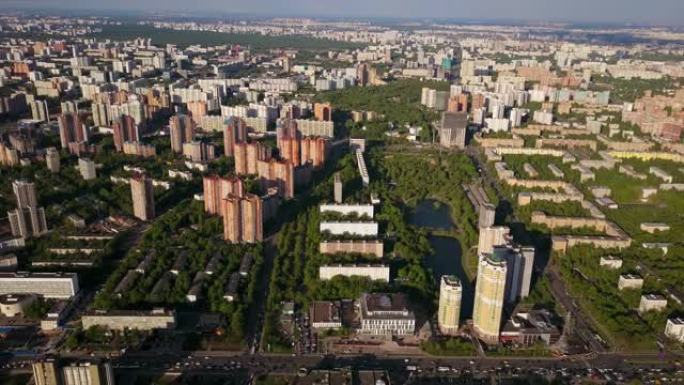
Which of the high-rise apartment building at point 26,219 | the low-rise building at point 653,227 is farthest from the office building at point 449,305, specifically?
the high-rise apartment building at point 26,219

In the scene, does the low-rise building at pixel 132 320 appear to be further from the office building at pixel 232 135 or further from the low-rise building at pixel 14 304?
the office building at pixel 232 135

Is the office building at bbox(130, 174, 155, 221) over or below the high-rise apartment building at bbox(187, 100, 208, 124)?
below

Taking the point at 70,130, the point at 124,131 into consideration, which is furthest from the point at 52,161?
the point at 124,131

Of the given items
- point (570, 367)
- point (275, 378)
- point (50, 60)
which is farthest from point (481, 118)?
point (50, 60)

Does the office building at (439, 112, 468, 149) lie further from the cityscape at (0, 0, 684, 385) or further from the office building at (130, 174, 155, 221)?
the office building at (130, 174, 155, 221)

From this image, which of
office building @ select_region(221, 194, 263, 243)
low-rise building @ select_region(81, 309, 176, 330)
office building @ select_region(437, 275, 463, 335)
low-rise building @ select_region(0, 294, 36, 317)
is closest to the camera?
office building @ select_region(437, 275, 463, 335)

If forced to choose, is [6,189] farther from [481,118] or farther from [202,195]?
[481,118]

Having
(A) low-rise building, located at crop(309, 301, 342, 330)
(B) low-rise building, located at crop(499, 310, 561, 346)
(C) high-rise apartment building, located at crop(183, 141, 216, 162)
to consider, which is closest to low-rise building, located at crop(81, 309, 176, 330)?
(A) low-rise building, located at crop(309, 301, 342, 330)
